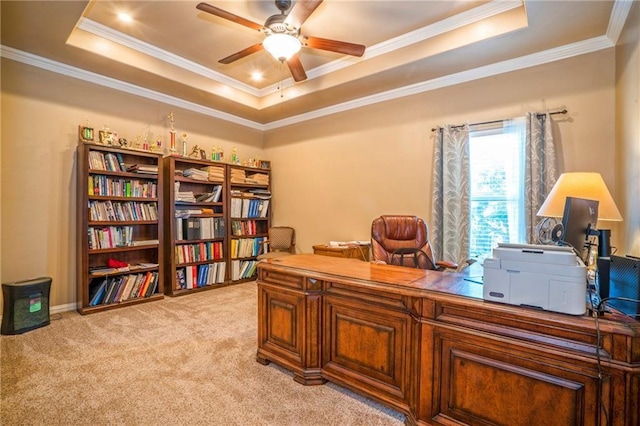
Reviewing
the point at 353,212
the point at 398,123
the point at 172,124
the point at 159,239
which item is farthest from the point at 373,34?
the point at 159,239

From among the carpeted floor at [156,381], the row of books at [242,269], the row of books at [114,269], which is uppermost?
the row of books at [114,269]

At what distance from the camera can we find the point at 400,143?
3.87m

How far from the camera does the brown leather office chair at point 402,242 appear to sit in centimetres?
299

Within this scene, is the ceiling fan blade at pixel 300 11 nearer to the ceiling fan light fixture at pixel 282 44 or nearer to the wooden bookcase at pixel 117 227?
the ceiling fan light fixture at pixel 282 44

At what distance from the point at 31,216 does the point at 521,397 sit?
437 centimetres

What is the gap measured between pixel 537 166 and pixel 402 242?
1466 millimetres

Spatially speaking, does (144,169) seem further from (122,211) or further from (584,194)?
(584,194)

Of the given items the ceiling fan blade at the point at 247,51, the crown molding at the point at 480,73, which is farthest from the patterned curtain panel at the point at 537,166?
the ceiling fan blade at the point at 247,51

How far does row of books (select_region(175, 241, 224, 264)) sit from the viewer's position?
4.01 m

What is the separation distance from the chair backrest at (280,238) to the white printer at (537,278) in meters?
3.70

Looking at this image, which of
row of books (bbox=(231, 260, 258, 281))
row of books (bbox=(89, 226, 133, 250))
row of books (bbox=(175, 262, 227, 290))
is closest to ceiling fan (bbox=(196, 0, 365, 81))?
row of books (bbox=(89, 226, 133, 250))

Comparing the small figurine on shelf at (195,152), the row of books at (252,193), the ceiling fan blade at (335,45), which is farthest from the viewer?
the row of books at (252,193)

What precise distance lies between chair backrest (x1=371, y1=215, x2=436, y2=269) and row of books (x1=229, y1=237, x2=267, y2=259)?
7.80 feet

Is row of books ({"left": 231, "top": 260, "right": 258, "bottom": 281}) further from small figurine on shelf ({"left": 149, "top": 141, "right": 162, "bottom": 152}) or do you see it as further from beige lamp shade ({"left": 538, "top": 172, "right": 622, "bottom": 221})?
beige lamp shade ({"left": 538, "top": 172, "right": 622, "bottom": 221})
